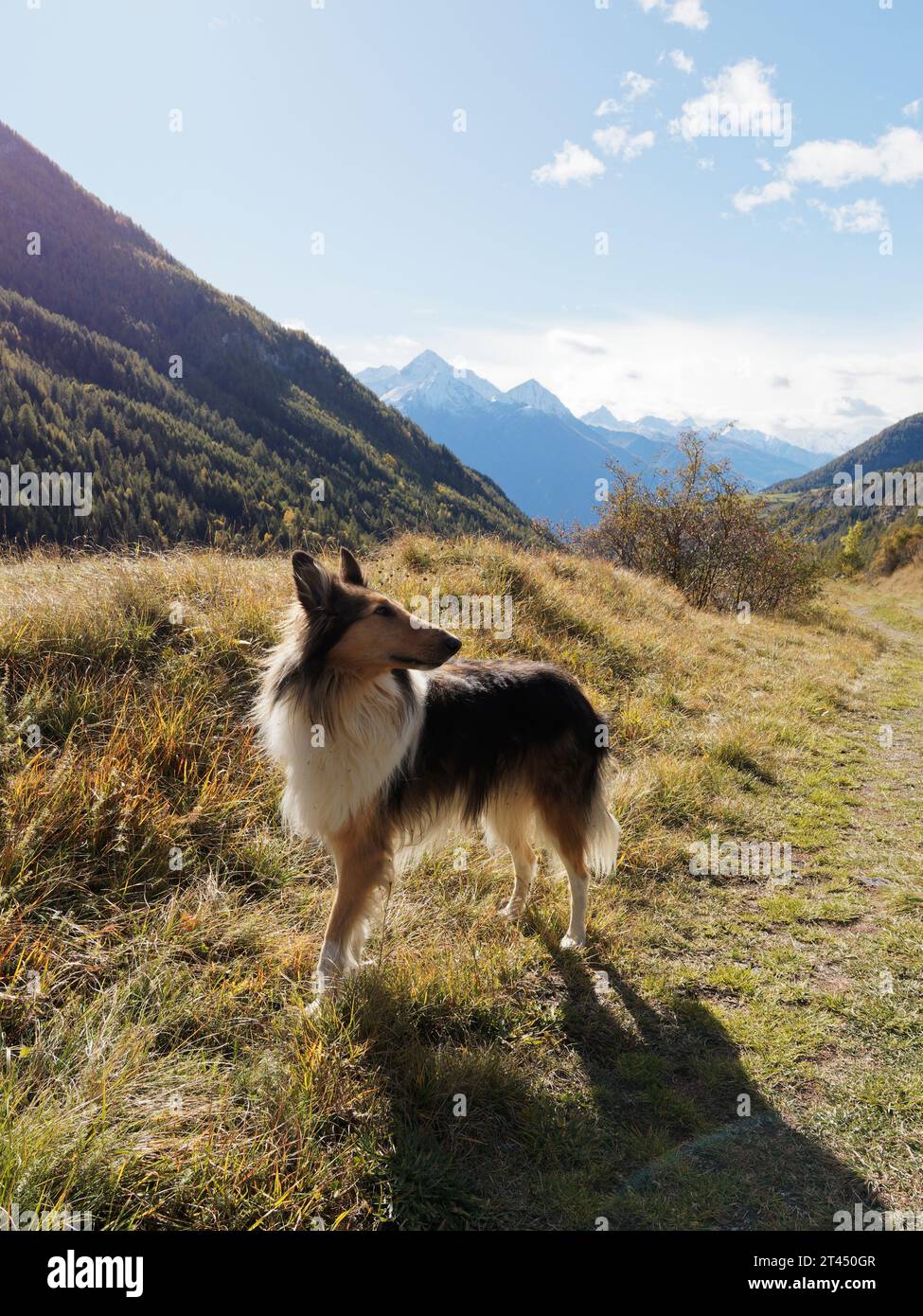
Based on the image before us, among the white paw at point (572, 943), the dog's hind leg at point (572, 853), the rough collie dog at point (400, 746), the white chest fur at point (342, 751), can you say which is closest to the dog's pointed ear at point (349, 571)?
the rough collie dog at point (400, 746)

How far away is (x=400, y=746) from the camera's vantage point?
360cm

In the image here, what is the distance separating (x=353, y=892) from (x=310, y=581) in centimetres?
175

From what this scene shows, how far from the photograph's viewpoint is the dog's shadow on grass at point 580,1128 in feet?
8.23

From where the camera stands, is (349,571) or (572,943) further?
(572,943)

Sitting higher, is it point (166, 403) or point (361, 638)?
point (166, 403)

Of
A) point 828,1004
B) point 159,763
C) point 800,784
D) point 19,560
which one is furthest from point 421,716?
point 19,560

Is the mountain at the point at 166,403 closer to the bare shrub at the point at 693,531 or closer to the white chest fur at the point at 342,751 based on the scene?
the bare shrub at the point at 693,531

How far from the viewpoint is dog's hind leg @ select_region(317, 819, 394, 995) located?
3.49 meters

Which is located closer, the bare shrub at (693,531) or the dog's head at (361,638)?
the dog's head at (361,638)

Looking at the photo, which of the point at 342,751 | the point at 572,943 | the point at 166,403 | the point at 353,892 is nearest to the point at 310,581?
the point at 342,751

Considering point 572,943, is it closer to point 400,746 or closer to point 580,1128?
point 580,1128

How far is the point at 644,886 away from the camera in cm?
491

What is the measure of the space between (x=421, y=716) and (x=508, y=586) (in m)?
6.37
